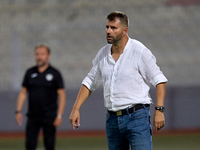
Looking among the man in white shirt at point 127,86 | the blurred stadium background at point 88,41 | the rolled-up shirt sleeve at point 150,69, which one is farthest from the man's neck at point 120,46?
the blurred stadium background at point 88,41

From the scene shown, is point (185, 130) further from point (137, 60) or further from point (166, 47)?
point (137, 60)

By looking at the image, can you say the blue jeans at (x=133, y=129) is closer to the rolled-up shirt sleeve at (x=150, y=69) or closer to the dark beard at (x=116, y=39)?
the rolled-up shirt sleeve at (x=150, y=69)

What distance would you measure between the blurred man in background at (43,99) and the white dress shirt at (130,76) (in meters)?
2.36

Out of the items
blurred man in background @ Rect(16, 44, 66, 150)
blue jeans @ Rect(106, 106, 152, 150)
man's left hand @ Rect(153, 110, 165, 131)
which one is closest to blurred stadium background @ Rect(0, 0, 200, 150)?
blurred man in background @ Rect(16, 44, 66, 150)

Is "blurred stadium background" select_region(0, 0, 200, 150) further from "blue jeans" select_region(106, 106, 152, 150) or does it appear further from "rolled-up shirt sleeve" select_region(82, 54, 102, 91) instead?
"blue jeans" select_region(106, 106, 152, 150)

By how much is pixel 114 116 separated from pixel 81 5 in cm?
1013

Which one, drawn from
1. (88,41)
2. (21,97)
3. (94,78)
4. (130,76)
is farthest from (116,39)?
(88,41)

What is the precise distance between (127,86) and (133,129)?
1.27ft

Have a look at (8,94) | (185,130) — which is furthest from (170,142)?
(8,94)

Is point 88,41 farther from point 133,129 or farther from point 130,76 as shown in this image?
point 133,129

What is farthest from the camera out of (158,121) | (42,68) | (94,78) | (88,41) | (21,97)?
(88,41)

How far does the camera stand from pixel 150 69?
A: 11.9ft

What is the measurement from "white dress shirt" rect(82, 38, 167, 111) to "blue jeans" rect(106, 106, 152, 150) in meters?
0.10

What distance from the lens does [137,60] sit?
3678 millimetres
